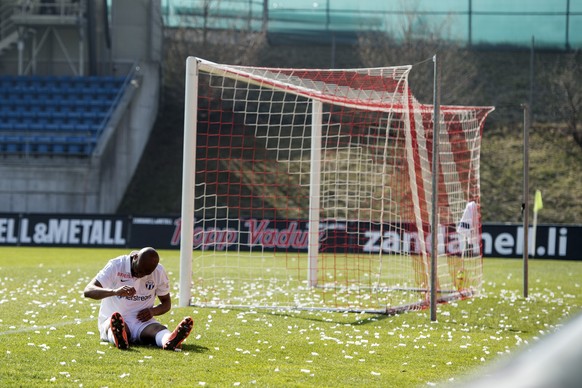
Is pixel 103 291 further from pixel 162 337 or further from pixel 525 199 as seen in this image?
pixel 525 199

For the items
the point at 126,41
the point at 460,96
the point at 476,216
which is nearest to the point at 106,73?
the point at 126,41

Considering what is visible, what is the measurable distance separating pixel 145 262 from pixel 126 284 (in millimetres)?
419

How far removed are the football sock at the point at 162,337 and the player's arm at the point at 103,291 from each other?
461 mm

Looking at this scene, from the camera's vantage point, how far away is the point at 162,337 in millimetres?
8336

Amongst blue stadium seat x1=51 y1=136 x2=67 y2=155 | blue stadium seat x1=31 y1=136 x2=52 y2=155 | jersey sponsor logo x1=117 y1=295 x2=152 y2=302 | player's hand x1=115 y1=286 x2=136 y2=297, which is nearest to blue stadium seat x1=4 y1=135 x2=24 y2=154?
blue stadium seat x1=31 y1=136 x2=52 y2=155

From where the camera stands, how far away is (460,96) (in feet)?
134

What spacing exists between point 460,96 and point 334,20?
23.8 feet

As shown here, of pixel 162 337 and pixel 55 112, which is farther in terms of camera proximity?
pixel 55 112

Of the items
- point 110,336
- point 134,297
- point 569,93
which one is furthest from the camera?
point 569,93

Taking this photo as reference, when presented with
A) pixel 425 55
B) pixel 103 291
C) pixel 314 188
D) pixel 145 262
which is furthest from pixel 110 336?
pixel 425 55

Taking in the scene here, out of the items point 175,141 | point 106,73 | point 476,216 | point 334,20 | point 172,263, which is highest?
point 334,20

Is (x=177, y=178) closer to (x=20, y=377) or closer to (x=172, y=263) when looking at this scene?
(x=172, y=263)

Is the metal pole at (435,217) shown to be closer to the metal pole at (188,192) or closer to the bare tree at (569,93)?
the metal pole at (188,192)

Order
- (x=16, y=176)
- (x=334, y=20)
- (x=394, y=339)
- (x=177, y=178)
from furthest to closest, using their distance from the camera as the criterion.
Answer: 1. (x=334, y=20)
2. (x=177, y=178)
3. (x=16, y=176)
4. (x=394, y=339)
